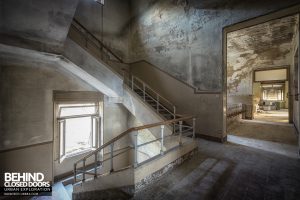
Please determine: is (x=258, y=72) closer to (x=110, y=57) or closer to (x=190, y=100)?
(x=190, y=100)

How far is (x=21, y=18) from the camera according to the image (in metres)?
3.68

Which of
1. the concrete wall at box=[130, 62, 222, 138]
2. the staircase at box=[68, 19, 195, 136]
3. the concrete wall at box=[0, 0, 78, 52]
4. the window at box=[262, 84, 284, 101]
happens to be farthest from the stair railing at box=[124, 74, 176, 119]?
the window at box=[262, 84, 284, 101]

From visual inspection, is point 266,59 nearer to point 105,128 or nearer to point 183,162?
point 183,162

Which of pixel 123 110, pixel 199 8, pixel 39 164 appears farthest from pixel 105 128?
pixel 199 8

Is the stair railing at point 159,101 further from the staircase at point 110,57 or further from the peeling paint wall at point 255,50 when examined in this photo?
the peeling paint wall at point 255,50

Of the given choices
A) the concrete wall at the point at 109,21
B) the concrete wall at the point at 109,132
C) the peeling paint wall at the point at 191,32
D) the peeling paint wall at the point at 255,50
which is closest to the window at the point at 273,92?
the peeling paint wall at the point at 255,50

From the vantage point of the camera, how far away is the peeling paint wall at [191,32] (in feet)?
17.9

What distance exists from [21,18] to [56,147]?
465cm

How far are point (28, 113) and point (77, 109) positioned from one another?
182 centimetres

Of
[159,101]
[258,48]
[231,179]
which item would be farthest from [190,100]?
[258,48]

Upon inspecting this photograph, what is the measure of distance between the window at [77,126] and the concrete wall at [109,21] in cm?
368

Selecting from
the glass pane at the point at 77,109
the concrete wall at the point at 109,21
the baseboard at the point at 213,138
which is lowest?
the baseboard at the point at 213,138

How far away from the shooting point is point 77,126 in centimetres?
716

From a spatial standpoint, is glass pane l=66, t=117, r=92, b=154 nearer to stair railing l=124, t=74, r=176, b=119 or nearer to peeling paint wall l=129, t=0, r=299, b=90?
stair railing l=124, t=74, r=176, b=119
